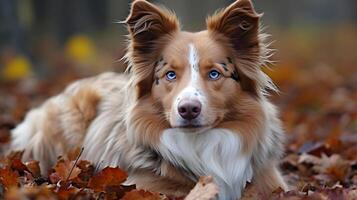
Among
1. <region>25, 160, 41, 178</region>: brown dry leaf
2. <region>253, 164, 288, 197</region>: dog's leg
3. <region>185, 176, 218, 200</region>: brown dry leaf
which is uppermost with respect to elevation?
<region>185, 176, 218, 200</region>: brown dry leaf

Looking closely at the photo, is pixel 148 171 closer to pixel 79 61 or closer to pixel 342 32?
pixel 79 61

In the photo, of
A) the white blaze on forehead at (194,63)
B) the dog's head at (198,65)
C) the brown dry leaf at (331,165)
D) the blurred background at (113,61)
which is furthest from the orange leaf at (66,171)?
the brown dry leaf at (331,165)

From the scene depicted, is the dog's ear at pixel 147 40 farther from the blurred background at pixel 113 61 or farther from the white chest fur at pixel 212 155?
the blurred background at pixel 113 61

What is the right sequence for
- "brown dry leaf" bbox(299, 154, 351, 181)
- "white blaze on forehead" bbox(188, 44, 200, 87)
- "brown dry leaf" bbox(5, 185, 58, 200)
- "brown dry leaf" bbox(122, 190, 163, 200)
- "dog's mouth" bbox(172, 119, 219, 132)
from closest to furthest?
"brown dry leaf" bbox(5, 185, 58, 200)
"brown dry leaf" bbox(122, 190, 163, 200)
"dog's mouth" bbox(172, 119, 219, 132)
"white blaze on forehead" bbox(188, 44, 200, 87)
"brown dry leaf" bbox(299, 154, 351, 181)

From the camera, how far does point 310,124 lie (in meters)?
Result: 9.91

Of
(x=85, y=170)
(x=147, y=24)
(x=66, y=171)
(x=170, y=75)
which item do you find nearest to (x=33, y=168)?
Answer: (x=85, y=170)

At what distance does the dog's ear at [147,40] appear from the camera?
19.2 ft

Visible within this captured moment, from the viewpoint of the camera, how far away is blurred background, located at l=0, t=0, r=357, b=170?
1008 centimetres

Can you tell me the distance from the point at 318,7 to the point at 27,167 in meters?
40.5

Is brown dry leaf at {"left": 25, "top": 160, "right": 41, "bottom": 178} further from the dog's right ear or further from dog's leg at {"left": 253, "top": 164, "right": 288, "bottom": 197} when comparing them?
dog's leg at {"left": 253, "top": 164, "right": 288, "bottom": 197}

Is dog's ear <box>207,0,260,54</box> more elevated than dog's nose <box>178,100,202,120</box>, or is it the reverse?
dog's ear <box>207,0,260,54</box>

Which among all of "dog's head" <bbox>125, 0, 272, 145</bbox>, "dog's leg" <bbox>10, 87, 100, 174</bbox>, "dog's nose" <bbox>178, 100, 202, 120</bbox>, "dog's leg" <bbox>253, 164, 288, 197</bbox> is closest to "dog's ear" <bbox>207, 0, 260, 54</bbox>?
"dog's head" <bbox>125, 0, 272, 145</bbox>

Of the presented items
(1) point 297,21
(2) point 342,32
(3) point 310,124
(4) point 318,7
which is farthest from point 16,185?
(4) point 318,7

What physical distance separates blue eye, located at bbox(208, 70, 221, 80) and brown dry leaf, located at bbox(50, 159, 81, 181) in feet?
4.00
